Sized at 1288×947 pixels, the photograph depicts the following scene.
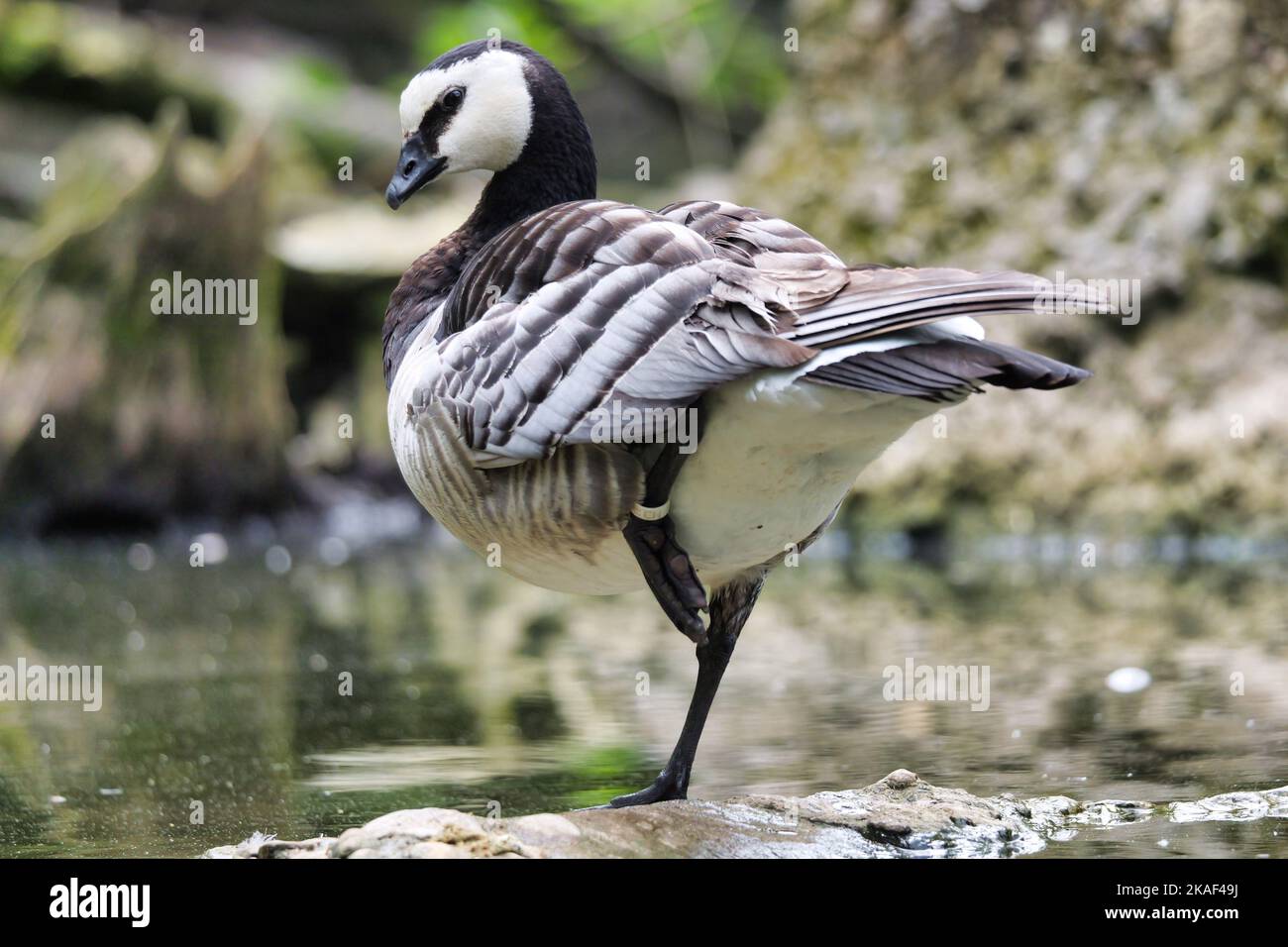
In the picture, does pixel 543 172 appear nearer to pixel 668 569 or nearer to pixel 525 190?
pixel 525 190

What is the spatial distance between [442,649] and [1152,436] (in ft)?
16.5

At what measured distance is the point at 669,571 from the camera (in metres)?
4.36

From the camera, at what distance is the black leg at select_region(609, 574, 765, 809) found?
4.53 metres

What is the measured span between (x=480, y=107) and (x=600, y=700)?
2427 mm

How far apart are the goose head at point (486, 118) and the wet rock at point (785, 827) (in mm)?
2208

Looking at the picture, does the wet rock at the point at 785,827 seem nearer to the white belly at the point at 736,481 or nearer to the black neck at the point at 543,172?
the white belly at the point at 736,481

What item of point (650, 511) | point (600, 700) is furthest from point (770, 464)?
point (600, 700)

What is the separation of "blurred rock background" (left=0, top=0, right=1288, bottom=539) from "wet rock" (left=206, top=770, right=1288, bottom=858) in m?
5.24

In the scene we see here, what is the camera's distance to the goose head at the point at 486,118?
17.1 feet

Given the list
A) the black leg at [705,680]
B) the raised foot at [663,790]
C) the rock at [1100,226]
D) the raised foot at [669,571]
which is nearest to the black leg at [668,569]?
the raised foot at [669,571]

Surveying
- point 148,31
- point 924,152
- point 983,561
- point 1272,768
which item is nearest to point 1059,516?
point 983,561

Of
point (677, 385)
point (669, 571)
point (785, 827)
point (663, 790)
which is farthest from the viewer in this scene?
point (663, 790)

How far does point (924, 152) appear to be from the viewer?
12102 millimetres

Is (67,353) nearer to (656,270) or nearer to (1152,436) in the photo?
(1152,436)
